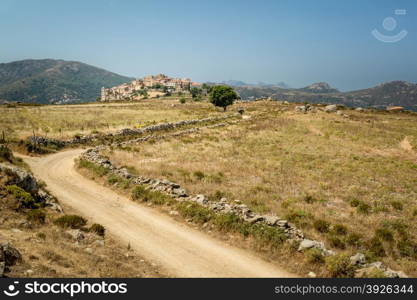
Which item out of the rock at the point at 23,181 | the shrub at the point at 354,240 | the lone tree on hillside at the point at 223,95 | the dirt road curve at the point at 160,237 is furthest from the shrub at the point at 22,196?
the lone tree on hillside at the point at 223,95

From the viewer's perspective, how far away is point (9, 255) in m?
9.45

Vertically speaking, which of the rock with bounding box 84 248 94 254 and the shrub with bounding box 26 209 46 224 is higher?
the shrub with bounding box 26 209 46 224

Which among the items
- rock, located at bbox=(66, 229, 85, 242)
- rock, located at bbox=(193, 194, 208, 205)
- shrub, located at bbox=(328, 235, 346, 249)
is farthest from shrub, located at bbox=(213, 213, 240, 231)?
rock, located at bbox=(66, 229, 85, 242)

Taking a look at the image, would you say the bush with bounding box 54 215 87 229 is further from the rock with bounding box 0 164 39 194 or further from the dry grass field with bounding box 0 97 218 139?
the dry grass field with bounding box 0 97 218 139

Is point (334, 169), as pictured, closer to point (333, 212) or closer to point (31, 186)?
point (333, 212)

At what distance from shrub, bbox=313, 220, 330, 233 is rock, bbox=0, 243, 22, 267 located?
1418cm

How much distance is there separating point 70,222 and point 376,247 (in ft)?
50.9

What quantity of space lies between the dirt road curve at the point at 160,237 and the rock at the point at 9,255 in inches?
192

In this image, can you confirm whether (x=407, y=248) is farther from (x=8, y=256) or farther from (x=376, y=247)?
(x=8, y=256)

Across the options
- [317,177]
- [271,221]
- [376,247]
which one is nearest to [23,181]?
[271,221]

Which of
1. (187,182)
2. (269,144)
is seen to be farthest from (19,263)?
(269,144)

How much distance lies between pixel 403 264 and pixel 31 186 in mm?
20583

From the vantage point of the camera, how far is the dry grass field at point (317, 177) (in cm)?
1587

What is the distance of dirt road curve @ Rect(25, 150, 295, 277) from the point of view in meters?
11.9
